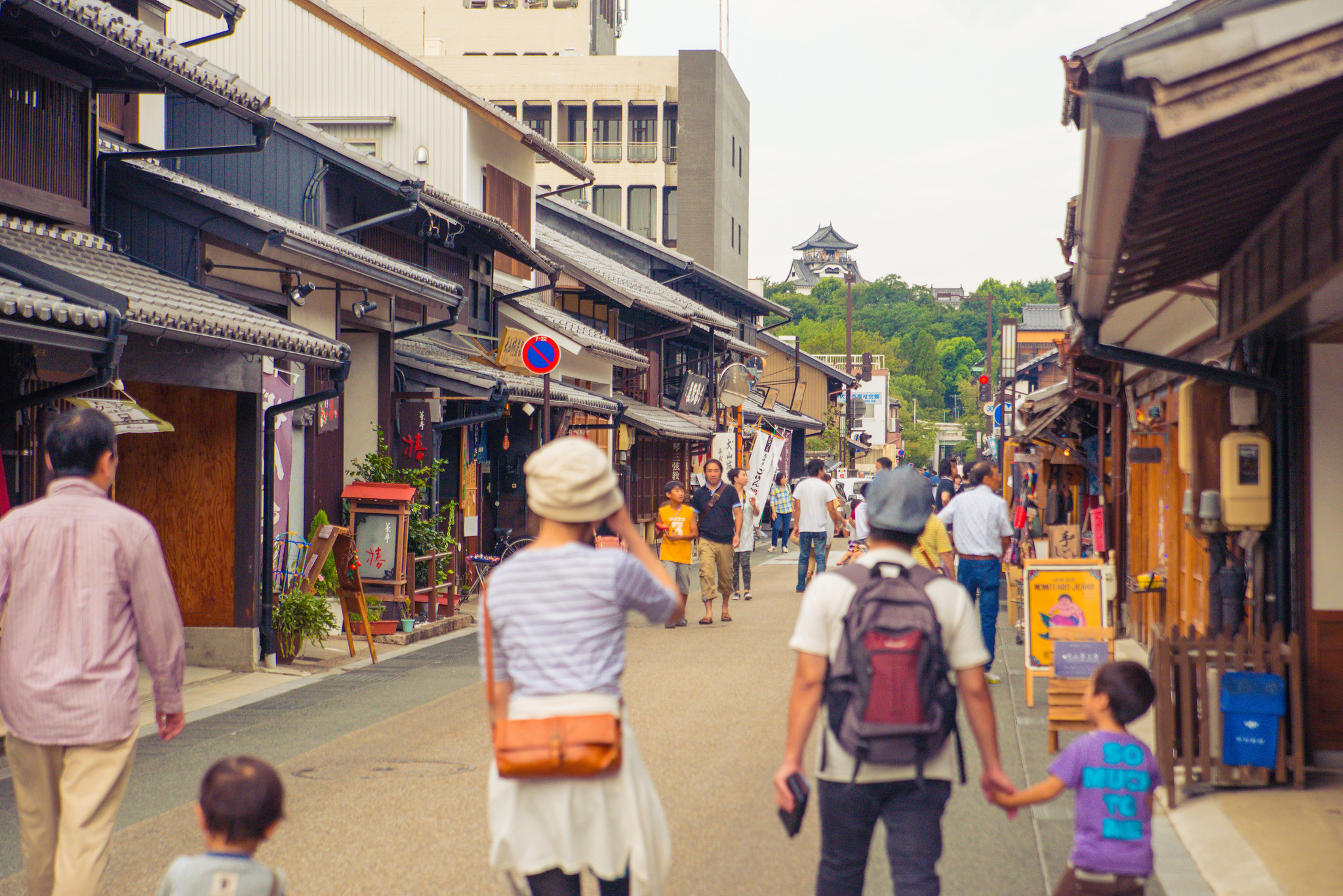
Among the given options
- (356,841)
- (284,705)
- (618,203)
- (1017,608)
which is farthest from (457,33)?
(356,841)

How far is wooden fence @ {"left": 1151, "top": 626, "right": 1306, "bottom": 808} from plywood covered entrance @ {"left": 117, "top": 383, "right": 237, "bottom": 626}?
8.52 meters

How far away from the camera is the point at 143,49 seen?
32.7ft

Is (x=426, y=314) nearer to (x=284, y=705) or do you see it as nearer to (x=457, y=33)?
(x=284, y=705)

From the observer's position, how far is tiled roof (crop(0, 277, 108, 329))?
7.40 metres

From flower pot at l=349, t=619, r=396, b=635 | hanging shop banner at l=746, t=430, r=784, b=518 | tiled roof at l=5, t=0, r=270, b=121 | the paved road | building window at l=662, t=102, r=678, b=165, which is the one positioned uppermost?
building window at l=662, t=102, r=678, b=165

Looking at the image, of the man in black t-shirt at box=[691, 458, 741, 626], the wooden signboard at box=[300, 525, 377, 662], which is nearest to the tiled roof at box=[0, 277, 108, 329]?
the wooden signboard at box=[300, 525, 377, 662]

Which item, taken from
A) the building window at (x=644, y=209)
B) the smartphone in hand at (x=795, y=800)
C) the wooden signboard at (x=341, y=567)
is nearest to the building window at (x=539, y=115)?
the building window at (x=644, y=209)

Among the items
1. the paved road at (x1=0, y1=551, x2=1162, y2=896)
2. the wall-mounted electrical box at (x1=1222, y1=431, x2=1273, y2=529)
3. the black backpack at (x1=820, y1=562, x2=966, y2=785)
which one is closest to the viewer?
the black backpack at (x1=820, y1=562, x2=966, y2=785)

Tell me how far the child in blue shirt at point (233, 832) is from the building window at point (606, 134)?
52.9 metres

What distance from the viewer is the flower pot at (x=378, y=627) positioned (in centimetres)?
1488

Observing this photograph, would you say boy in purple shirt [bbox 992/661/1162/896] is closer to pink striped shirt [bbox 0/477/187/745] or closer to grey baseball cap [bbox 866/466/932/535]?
grey baseball cap [bbox 866/466/932/535]

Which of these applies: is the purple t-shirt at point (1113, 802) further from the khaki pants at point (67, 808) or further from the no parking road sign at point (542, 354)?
the no parking road sign at point (542, 354)

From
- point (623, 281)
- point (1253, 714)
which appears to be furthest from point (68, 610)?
point (623, 281)

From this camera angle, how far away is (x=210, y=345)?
1023 cm
